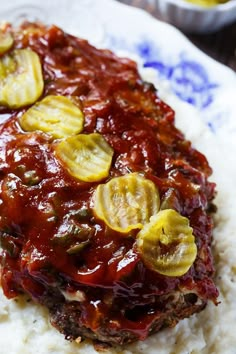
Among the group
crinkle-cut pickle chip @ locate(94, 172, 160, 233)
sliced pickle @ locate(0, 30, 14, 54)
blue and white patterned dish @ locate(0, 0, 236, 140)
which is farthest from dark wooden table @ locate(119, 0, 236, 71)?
crinkle-cut pickle chip @ locate(94, 172, 160, 233)

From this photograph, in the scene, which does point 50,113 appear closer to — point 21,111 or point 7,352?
point 21,111

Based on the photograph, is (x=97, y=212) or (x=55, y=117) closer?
(x=97, y=212)

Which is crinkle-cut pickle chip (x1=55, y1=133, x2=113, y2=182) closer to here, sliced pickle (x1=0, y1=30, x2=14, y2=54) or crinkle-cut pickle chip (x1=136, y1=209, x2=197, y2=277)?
crinkle-cut pickle chip (x1=136, y1=209, x2=197, y2=277)

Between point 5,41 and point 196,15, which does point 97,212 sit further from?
point 196,15

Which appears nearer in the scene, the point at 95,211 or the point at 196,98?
A: the point at 95,211

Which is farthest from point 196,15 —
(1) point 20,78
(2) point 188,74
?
(1) point 20,78

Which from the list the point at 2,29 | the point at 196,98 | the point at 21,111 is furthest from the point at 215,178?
the point at 2,29
